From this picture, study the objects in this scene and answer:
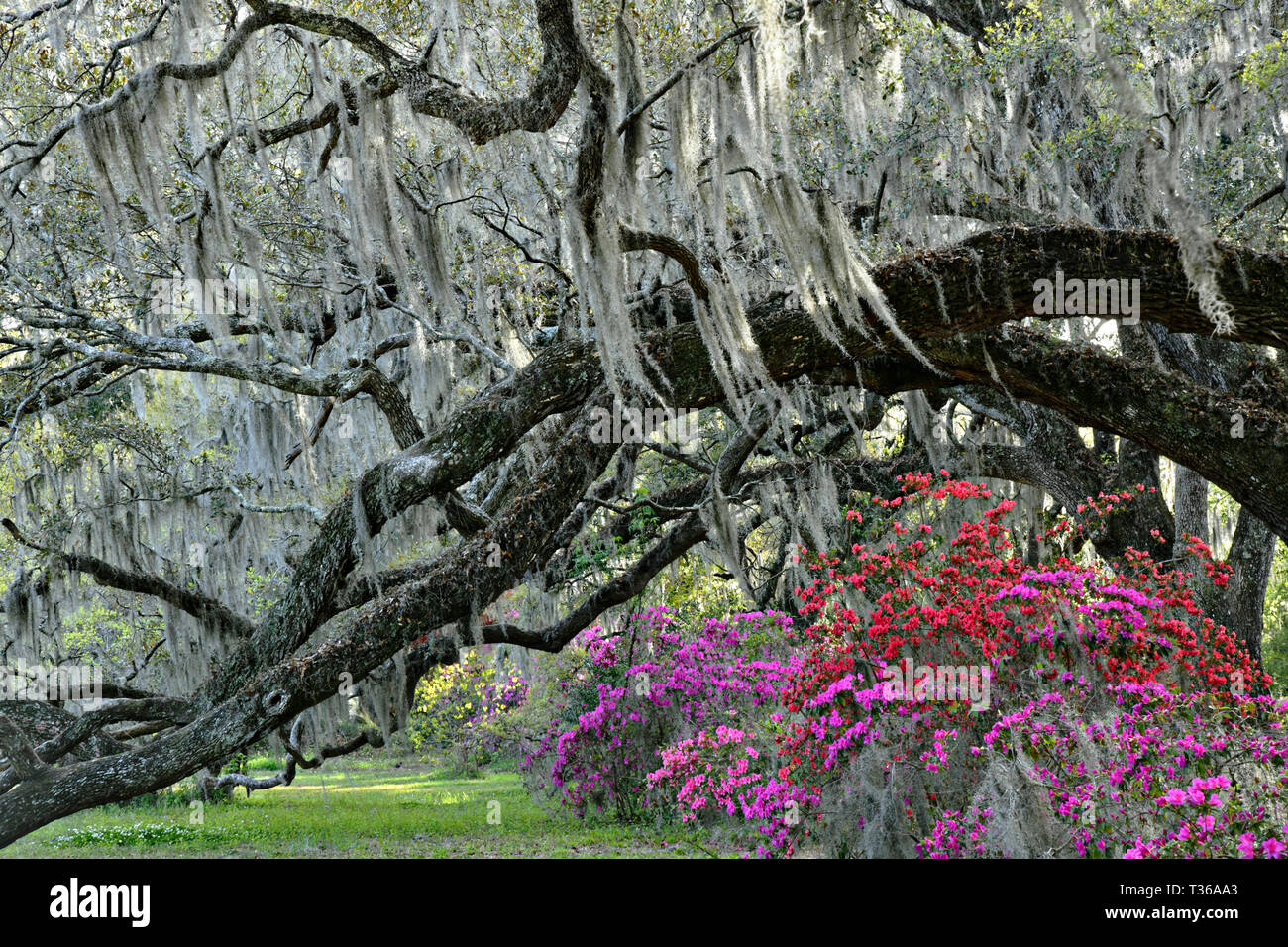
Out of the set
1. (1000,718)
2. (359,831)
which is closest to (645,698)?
(359,831)

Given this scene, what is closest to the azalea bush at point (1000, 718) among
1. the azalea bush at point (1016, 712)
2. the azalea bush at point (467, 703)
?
the azalea bush at point (1016, 712)

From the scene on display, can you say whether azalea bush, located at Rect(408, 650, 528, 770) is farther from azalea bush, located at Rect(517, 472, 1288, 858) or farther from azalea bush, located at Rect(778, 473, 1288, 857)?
azalea bush, located at Rect(778, 473, 1288, 857)

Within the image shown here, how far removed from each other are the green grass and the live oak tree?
39.5 inches

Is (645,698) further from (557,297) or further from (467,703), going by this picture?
(467,703)

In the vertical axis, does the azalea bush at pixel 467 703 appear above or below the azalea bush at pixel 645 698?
below

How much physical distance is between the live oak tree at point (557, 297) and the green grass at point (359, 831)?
100 centimetres

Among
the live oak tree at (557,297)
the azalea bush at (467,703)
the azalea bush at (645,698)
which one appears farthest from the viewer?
the azalea bush at (467,703)

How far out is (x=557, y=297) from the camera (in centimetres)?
752

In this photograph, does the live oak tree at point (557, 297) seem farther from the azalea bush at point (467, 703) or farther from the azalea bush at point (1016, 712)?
the azalea bush at point (467, 703)

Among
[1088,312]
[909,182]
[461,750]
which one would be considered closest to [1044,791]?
[1088,312]

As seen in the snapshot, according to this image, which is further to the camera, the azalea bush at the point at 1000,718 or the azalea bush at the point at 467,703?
the azalea bush at the point at 467,703

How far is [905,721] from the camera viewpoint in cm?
508

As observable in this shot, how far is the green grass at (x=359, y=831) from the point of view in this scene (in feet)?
24.4
